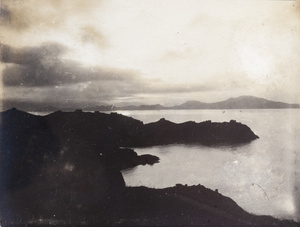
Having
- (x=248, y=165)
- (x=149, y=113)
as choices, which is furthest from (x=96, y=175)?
(x=248, y=165)

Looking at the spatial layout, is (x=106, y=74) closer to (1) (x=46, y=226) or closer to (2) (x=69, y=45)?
(2) (x=69, y=45)

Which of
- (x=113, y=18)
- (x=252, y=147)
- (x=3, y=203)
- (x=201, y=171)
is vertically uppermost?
(x=113, y=18)

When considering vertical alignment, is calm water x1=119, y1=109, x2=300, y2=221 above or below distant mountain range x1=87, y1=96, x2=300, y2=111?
below

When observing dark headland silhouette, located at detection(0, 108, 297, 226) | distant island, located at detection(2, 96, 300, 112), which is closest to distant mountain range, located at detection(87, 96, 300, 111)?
distant island, located at detection(2, 96, 300, 112)

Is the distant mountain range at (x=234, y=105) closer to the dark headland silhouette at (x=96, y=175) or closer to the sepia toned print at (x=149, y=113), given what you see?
the sepia toned print at (x=149, y=113)

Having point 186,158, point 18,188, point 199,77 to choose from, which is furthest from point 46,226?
point 199,77

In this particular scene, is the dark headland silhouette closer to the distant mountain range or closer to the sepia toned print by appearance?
the sepia toned print

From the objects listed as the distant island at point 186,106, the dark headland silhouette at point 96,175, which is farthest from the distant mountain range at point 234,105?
the dark headland silhouette at point 96,175

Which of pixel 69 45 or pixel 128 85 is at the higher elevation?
pixel 69 45
